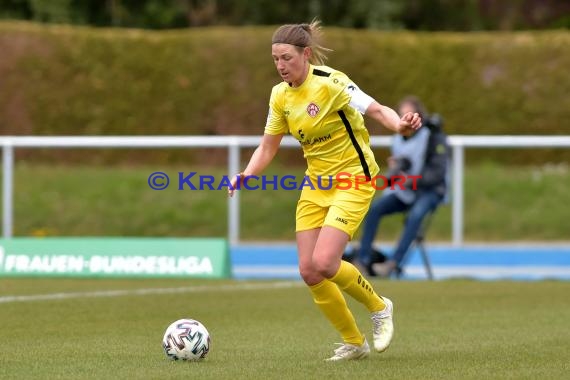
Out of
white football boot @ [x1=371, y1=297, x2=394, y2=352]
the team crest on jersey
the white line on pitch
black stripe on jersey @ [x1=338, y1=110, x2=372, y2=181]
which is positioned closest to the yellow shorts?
black stripe on jersey @ [x1=338, y1=110, x2=372, y2=181]

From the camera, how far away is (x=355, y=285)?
8578 mm

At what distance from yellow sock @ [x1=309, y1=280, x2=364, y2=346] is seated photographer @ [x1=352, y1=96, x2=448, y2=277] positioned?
7100 millimetres

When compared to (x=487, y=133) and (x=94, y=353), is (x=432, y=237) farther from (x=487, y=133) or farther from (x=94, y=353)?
(x=94, y=353)

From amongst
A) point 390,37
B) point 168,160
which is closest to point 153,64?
point 168,160

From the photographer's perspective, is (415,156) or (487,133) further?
(487,133)

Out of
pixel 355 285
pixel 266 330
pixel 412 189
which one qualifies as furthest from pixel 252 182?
pixel 355 285

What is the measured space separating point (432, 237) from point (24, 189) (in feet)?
21.8

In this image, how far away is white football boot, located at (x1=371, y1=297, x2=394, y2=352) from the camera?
859 cm

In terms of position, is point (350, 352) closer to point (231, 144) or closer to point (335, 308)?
point (335, 308)

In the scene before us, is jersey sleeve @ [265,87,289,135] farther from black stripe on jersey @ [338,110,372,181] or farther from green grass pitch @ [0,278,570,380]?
green grass pitch @ [0,278,570,380]

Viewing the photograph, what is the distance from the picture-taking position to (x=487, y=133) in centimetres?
2417

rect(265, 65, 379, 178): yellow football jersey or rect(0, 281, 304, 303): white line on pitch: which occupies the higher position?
rect(265, 65, 379, 178): yellow football jersey

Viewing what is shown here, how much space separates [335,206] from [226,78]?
637 inches

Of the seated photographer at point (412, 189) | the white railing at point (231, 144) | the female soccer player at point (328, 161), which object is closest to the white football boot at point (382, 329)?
the female soccer player at point (328, 161)
